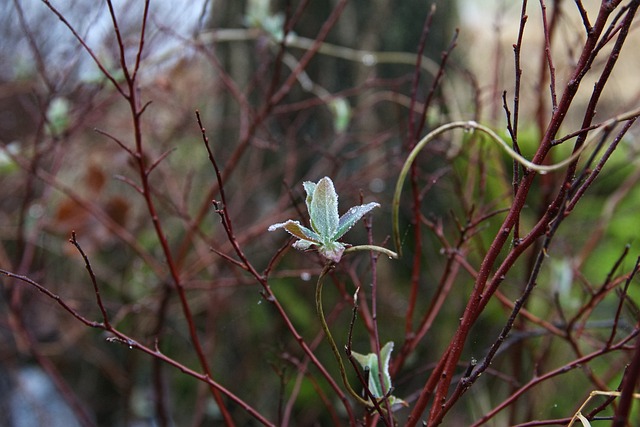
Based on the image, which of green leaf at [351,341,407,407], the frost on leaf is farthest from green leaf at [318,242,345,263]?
green leaf at [351,341,407,407]

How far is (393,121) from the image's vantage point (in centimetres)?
183

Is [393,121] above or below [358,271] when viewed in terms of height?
above

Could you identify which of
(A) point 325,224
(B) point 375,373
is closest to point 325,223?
(A) point 325,224

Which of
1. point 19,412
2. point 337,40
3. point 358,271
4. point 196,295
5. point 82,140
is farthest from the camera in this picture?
point 82,140

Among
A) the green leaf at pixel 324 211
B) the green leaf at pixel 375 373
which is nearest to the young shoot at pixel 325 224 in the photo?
the green leaf at pixel 324 211

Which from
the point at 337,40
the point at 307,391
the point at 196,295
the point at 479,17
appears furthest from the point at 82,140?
the point at 479,17

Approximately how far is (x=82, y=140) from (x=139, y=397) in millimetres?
1093

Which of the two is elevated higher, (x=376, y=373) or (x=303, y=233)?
(x=303, y=233)

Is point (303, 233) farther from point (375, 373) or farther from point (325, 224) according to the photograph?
point (375, 373)

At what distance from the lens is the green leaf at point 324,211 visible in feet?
1.65

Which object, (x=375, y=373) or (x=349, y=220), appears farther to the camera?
(x=375, y=373)

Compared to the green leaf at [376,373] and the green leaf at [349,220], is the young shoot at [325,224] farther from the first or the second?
the green leaf at [376,373]

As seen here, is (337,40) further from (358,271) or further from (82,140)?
(82,140)

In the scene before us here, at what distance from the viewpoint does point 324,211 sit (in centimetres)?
51
